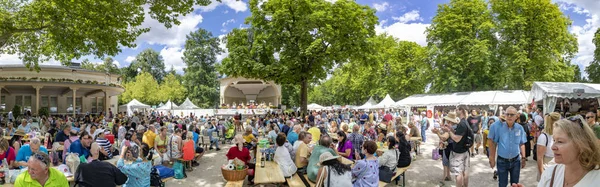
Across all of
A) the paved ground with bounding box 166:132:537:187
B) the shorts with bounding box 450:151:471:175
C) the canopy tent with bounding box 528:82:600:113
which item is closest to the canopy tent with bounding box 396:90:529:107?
the canopy tent with bounding box 528:82:600:113

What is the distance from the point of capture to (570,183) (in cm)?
217

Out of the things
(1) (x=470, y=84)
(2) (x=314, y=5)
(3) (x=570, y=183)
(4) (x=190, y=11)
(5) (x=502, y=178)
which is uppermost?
(2) (x=314, y=5)

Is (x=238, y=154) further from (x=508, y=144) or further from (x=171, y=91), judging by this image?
(x=171, y=91)

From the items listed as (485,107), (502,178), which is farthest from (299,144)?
(485,107)

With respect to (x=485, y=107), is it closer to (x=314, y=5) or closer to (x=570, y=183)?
(x=314, y=5)

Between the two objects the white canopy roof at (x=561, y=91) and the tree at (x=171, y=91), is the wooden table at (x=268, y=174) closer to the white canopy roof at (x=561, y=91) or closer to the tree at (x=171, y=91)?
the white canopy roof at (x=561, y=91)

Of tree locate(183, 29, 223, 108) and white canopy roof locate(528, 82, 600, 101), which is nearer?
white canopy roof locate(528, 82, 600, 101)

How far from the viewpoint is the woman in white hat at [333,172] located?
4.82 metres

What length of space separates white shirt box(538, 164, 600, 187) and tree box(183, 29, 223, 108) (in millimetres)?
53243

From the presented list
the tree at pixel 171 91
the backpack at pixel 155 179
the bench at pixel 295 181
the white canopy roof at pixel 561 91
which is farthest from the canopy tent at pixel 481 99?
the tree at pixel 171 91

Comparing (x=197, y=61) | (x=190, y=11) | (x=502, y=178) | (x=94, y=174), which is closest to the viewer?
(x=94, y=174)

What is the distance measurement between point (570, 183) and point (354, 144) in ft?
22.0

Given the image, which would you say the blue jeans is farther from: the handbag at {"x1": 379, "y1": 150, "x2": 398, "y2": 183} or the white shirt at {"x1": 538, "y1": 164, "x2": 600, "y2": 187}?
the white shirt at {"x1": 538, "y1": 164, "x2": 600, "y2": 187}

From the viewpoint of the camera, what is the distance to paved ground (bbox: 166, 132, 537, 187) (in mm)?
8125
